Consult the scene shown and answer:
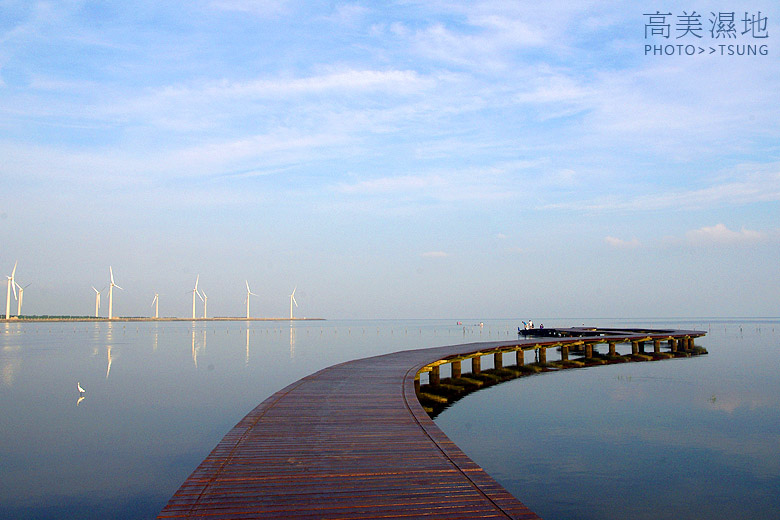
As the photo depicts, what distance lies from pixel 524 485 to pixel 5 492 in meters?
11.6

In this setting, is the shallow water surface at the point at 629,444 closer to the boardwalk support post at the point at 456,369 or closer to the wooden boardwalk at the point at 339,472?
the boardwalk support post at the point at 456,369

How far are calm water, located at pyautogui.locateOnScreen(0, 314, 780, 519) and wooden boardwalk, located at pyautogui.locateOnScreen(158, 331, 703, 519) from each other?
10.3 feet

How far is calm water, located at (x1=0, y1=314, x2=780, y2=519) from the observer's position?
12.2m

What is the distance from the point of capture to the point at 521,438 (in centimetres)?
1789

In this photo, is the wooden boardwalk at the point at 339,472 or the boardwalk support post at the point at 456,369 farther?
the boardwalk support post at the point at 456,369

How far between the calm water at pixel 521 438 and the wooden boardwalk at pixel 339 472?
3.15 meters

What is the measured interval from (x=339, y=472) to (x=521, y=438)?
11.0 m

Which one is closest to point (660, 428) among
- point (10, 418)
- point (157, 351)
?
point (10, 418)

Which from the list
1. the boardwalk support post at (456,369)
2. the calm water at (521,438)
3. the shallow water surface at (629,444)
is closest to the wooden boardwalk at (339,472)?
the calm water at (521,438)

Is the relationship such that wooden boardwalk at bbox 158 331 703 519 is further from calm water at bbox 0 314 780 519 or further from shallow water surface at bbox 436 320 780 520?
shallow water surface at bbox 436 320 780 520

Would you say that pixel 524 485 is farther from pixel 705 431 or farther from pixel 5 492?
pixel 5 492

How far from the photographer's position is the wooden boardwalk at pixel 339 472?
22.4ft

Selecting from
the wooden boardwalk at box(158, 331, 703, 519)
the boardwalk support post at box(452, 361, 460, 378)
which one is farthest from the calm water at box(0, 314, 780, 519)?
the wooden boardwalk at box(158, 331, 703, 519)

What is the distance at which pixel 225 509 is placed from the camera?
6789mm
